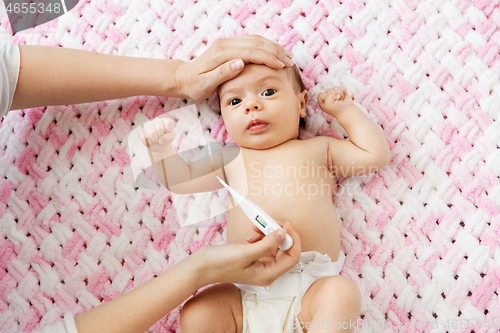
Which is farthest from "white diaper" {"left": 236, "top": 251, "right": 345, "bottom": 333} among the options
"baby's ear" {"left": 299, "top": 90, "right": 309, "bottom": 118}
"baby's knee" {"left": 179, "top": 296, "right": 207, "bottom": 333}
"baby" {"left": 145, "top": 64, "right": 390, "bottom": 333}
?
"baby's ear" {"left": 299, "top": 90, "right": 309, "bottom": 118}

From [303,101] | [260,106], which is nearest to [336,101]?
[303,101]

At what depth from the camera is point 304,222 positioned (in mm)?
1010

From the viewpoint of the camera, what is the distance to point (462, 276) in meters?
1.07

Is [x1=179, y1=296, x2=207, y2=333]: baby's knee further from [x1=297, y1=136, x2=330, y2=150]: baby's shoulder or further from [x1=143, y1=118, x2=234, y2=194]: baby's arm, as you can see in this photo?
[x1=297, y1=136, x2=330, y2=150]: baby's shoulder

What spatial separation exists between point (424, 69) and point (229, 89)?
579mm

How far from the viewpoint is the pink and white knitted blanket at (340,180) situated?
1.08 metres

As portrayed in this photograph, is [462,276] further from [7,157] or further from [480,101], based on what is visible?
[7,157]

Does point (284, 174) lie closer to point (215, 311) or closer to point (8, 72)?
point (215, 311)

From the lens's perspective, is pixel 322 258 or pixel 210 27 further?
pixel 210 27

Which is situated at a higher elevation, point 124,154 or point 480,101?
point 480,101

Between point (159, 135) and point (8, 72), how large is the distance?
1.29 feet

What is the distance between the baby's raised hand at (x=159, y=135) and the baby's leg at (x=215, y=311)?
0.39 metres

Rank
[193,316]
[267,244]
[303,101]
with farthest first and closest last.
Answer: [303,101] < [193,316] < [267,244]

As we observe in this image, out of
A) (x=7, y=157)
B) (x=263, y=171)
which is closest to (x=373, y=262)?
(x=263, y=171)
